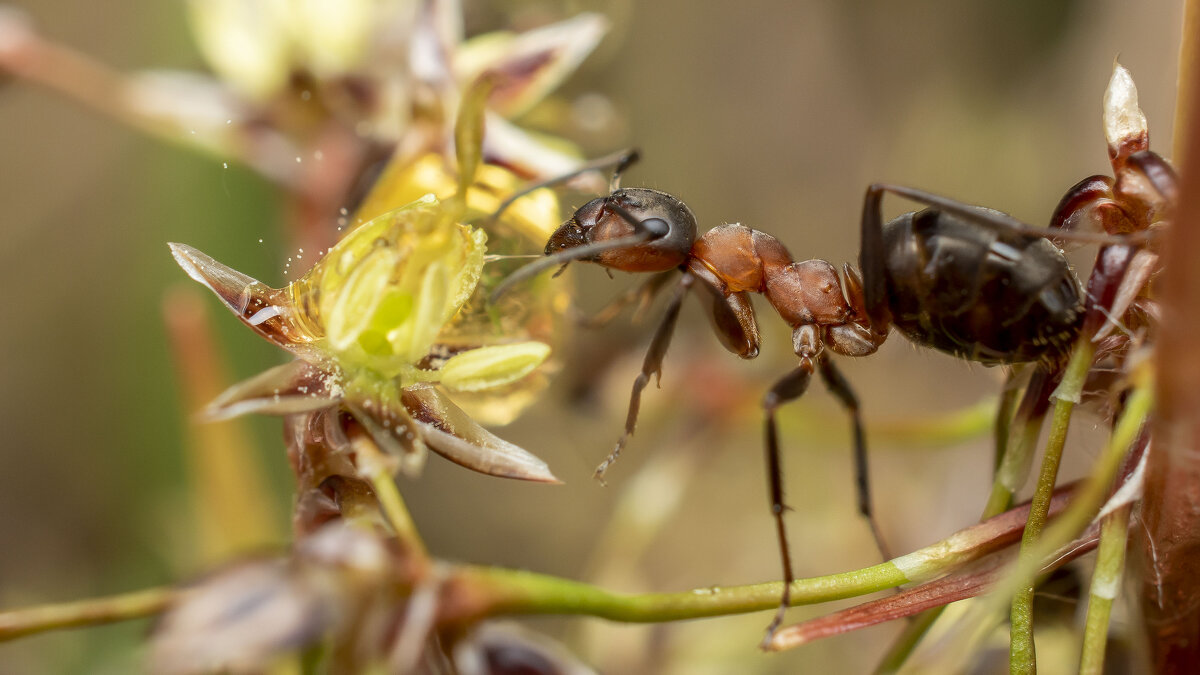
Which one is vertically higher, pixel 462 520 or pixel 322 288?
pixel 322 288

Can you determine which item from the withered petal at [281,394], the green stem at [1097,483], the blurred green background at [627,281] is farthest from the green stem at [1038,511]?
the blurred green background at [627,281]

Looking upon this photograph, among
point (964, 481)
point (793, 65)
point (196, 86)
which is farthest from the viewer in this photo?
point (793, 65)

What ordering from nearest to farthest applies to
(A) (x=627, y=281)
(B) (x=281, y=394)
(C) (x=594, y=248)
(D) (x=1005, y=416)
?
(B) (x=281, y=394), (D) (x=1005, y=416), (C) (x=594, y=248), (A) (x=627, y=281)

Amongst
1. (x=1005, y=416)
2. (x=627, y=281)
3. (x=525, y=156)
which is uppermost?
(x=525, y=156)

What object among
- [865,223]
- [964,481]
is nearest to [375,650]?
[865,223]

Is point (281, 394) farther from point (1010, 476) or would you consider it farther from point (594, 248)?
point (1010, 476)

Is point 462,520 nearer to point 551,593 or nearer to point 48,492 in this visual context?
point 48,492

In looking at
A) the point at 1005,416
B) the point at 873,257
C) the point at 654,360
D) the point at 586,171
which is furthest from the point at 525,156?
the point at 1005,416

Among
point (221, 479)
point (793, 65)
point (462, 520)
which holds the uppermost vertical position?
point (793, 65)
